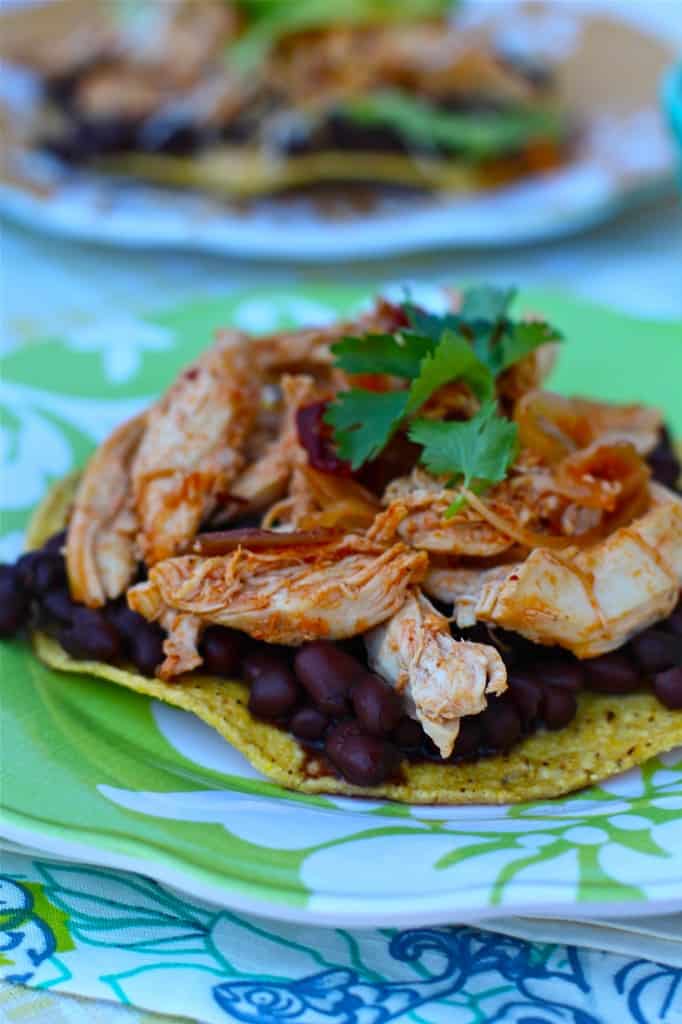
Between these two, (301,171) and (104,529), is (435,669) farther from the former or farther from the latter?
(301,171)

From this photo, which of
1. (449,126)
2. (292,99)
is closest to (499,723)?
(449,126)

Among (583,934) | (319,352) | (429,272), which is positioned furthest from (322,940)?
(429,272)

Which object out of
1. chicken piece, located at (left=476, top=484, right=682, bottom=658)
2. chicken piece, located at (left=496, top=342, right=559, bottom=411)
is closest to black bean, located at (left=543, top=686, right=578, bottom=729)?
chicken piece, located at (left=476, top=484, right=682, bottom=658)

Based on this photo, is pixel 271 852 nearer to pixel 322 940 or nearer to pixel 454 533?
pixel 322 940

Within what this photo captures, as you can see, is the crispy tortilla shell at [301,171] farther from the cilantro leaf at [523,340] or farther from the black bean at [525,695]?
the black bean at [525,695]

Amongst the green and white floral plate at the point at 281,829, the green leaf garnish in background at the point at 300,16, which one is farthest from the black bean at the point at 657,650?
the green leaf garnish in background at the point at 300,16

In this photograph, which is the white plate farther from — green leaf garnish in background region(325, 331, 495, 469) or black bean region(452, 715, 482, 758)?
black bean region(452, 715, 482, 758)
